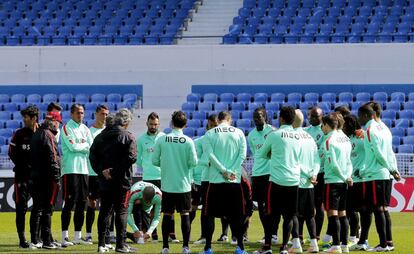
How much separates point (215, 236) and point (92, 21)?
19.0 metres

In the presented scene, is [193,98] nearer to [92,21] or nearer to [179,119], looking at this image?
[92,21]

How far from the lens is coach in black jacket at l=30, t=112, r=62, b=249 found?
1492 cm

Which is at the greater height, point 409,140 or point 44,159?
point 409,140

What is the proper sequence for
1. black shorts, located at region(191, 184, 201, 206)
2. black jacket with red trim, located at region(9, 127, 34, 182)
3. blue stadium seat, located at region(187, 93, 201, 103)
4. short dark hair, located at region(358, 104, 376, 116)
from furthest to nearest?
1. blue stadium seat, located at region(187, 93, 201, 103)
2. black shorts, located at region(191, 184, 201, 206)
3. black jacket with red trim, located at region(9, 127, 34, 182)
4. short dark hair, located at region(358, 104, 376, 116)

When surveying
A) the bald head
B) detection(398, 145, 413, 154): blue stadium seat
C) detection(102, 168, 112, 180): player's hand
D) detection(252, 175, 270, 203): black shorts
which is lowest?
detection(252, 175, 270, 203): black shorts

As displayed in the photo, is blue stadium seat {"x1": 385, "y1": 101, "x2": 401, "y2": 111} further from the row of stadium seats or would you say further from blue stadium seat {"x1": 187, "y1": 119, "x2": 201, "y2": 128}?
blue stadium seat {"x1": 187, "y1": 119, "x2": 201, "y2": 128}

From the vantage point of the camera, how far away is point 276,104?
99.9ft

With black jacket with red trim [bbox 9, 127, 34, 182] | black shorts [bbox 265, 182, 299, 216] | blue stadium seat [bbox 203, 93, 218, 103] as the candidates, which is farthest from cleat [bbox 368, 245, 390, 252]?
blue stadium seat [bbox 203, 93, 218, 103]

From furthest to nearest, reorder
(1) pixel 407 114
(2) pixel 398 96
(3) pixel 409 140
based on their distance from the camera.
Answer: (2) pixel 398 96, (1) pixel 407 114, (3) pixel 409 140

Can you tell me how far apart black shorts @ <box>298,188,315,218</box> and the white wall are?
57.4 ft

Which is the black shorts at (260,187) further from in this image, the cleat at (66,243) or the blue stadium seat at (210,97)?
the blue stadium seat at (210,97)

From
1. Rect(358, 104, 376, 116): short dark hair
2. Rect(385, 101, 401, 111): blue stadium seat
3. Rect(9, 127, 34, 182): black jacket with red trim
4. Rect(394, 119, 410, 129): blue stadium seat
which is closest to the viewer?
Rect(358, 104, 376, 116): short dark hair

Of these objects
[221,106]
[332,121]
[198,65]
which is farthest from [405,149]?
[332,121]

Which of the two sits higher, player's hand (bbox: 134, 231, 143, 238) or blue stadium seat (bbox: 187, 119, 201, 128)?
blue stadium seat (bbox: 187, 119, 201, 128)
